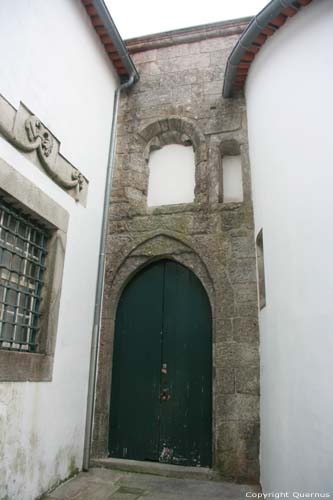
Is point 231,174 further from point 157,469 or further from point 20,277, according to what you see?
point 157,469

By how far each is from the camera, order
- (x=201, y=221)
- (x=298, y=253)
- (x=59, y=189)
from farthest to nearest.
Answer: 1. (x=201, y=221)
2. (x=59, y=189)
3. (x=298, y=253)

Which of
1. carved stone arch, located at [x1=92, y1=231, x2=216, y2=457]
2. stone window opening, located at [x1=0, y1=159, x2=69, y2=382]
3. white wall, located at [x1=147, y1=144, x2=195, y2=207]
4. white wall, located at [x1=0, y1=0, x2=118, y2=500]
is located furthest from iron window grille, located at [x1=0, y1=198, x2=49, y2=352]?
white wall, located at [x1=147, y1=144, x2=195, y2=207]

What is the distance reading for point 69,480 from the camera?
11.6 ft

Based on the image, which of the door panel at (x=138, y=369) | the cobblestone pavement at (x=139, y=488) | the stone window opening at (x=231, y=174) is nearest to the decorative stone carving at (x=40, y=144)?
the door panel at (x=138, y=369)

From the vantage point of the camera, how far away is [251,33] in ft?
13.1

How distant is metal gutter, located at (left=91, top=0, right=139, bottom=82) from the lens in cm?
434

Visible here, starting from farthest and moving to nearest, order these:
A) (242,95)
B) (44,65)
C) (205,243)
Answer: (242,95)
(205,243)
(44,65)

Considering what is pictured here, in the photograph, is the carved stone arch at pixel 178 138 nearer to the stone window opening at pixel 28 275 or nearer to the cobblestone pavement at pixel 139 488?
the stone window opening at pixel 28 275

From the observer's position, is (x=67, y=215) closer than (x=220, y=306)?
Yes

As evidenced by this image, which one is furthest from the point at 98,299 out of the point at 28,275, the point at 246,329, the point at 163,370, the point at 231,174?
the point at 231,174

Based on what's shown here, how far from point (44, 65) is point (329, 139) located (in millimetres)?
2448

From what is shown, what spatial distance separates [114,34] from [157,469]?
4665 millimetres

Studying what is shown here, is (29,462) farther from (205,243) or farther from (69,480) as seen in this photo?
(205,243)

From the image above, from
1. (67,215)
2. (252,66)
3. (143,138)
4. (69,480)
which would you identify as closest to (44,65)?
(67,215)
